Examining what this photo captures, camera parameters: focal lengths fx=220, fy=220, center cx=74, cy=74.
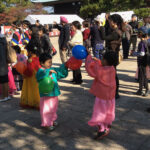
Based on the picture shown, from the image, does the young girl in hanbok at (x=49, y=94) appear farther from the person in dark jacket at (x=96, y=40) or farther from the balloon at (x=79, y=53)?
the person in dark jacket at (x=96, y=40)

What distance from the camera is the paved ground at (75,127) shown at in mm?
3406

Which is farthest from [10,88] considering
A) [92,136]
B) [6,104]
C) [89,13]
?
[89,13]

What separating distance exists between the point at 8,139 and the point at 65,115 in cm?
128

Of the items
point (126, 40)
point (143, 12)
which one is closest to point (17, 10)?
point (143, 12)

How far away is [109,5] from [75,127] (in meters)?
30.1

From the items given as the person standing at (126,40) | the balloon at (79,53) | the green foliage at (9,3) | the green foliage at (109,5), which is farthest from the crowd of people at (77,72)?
the green foliage at (9,3)

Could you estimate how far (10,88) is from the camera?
19.4ft

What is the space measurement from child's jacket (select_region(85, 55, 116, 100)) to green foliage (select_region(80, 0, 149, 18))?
28.6m

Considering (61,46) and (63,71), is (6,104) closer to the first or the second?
(63,71)

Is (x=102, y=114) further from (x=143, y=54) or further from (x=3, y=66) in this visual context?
(x=3, y=66)

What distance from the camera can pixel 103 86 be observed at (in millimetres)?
3414

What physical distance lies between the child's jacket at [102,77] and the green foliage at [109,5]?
28.6 metres

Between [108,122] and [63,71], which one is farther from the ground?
[63,71]

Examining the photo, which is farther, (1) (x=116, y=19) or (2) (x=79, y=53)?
(1) (x=116, y=19)
